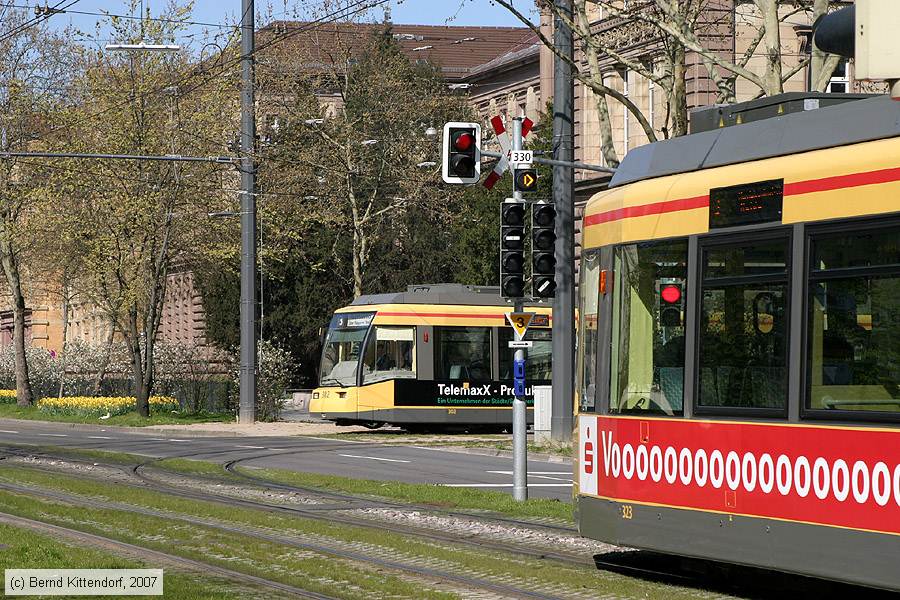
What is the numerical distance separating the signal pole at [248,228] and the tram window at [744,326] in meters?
27.6

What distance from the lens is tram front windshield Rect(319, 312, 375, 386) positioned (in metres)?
36.8

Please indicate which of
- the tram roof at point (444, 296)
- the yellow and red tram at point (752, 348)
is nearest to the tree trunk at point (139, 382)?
the tram roof at point (444, 296)

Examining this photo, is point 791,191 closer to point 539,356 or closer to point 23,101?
point 539,356

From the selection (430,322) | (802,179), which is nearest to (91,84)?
(430,322)

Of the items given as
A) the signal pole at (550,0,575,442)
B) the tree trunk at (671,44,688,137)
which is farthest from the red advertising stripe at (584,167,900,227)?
the signal pole at (550,0,575,442)

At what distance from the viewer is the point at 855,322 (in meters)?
10.0

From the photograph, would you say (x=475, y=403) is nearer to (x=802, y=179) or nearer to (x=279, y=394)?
(x=279, y=394)

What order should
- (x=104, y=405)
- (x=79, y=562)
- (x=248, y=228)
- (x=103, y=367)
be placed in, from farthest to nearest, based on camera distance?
(x=103, y=367)
(x=104, y=405)
(x=248, y=228)
(x=79, y=562)

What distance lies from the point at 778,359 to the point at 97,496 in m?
10.8

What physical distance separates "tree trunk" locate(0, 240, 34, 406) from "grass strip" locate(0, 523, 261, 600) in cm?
3799

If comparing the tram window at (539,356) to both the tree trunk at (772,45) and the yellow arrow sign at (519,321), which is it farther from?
the tree trunk at (772,45)

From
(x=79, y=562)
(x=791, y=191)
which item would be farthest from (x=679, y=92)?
(x=79, y=562)

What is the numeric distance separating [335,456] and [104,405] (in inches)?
771

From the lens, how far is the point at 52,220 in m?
45.3
